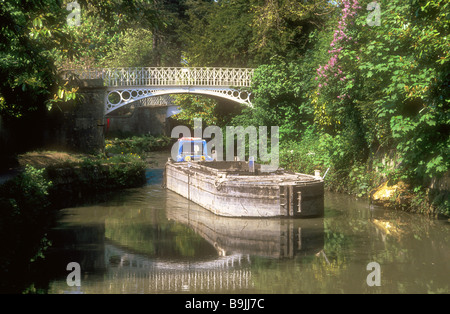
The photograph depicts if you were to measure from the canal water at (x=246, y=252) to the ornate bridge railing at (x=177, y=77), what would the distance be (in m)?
11.7

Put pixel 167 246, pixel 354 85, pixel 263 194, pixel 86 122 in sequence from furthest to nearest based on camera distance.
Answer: pixel 86 122 → pixel 354 85 → pixel 263 194 → pixel 167 246

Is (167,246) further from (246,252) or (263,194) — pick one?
(263,194)

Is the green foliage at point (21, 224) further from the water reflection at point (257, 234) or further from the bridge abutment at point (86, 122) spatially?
the bridge abutment at point (86, 122)

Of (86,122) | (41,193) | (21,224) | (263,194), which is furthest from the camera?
(86,122)

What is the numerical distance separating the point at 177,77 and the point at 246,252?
64.6ft

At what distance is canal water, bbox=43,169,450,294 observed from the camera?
11594 mm

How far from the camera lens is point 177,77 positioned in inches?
1293

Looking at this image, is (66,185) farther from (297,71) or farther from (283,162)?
(297,71)

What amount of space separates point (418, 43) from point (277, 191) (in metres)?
6.03

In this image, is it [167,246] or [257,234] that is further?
[257,234]

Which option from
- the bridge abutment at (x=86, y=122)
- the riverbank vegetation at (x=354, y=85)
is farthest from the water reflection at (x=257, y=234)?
the bridge abutment at (x=86, y=122)

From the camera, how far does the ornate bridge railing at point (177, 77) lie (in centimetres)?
3122

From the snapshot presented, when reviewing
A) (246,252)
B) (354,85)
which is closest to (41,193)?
(246,252)

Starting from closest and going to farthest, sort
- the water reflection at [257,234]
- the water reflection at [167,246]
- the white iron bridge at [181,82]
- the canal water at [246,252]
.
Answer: the canal water at [246,252] < the water reflection at [167,246] < the water reflection at [257,234] < the white iron bridge at [181,82]
